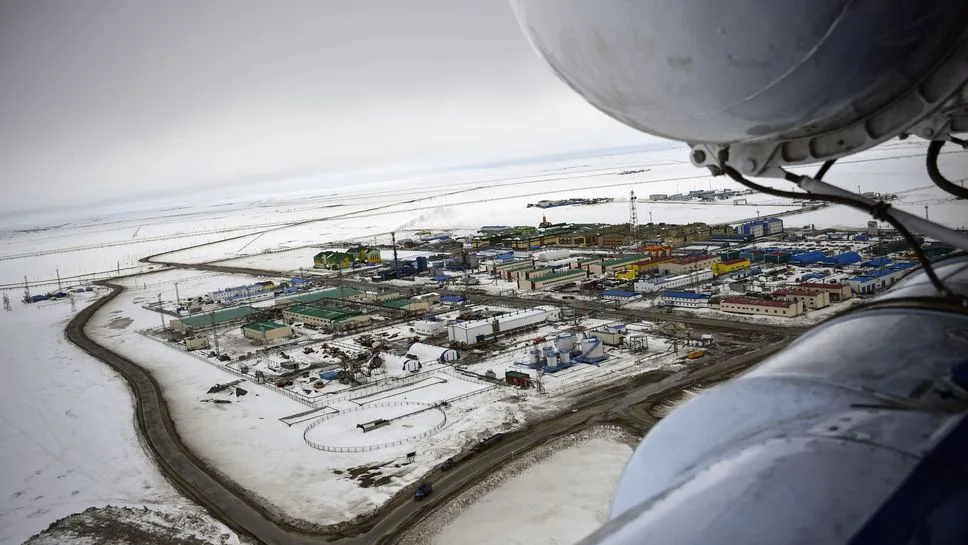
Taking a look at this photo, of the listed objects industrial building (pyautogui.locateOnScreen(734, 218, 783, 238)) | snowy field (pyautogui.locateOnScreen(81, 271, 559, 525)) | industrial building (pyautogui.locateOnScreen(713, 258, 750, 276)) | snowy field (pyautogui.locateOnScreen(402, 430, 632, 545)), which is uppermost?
industrial building (pyautogui.locateOnScreen(734, 218, 783, 238))

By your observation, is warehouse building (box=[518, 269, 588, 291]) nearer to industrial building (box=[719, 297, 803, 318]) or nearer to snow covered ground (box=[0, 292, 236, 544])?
industrial building (box=[719, 297, 803, 318])

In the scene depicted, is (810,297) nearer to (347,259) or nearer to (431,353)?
(431,353)

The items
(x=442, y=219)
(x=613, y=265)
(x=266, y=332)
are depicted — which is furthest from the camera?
(x=442, y=219)

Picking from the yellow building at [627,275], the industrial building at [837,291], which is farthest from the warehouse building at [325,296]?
the industrial building at [837,291]

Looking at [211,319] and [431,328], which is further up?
[211,319]

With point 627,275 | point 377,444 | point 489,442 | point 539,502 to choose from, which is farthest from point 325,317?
point 539,502

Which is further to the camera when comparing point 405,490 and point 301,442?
point 301,442

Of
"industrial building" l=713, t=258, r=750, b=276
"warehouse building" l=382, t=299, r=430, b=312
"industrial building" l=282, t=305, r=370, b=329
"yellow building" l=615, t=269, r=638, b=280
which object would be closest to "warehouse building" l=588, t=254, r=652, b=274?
"yellow building" l=615, t=269, r=638, b=280

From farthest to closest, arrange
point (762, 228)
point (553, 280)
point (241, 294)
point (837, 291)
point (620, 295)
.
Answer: point (762, 228) → point (241, 294) → point (553, 280) → point (620, 295) → point (837, 291)

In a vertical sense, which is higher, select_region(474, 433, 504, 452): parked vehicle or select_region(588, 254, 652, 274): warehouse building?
select_region(588, 254, 652, 274): warehouse building
